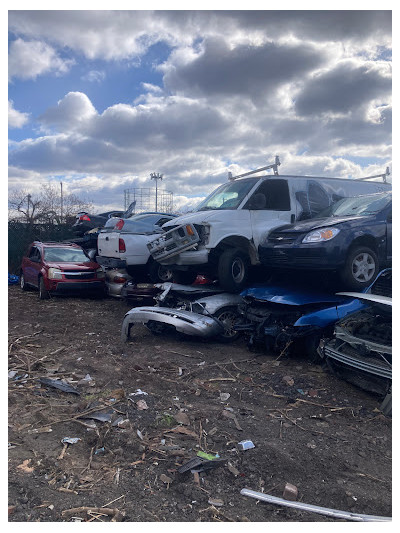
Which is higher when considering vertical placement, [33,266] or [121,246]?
[121,246]

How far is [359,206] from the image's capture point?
739 cm

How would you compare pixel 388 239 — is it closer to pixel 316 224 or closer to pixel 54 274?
pixel 316 224

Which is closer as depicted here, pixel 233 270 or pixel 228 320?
pixel 228 320

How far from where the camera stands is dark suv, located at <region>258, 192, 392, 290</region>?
6.39 m

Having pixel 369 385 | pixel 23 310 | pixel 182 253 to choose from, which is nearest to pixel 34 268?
pixel 23 310

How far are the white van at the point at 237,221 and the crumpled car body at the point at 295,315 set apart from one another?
1207 millimetres

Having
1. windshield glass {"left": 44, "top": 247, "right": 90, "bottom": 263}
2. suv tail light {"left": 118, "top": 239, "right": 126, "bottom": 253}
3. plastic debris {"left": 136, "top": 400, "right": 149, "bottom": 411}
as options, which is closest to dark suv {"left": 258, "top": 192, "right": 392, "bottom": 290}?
plastic debris {"left": 136, "top": 400, "right": 149, "bottom": 411}

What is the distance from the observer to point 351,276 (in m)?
6.45

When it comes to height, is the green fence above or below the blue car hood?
above

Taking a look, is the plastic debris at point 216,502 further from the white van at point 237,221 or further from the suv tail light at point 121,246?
the suv tail light at point 121,246

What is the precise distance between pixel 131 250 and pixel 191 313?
3.28m

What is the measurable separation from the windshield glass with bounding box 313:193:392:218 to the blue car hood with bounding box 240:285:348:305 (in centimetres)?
172

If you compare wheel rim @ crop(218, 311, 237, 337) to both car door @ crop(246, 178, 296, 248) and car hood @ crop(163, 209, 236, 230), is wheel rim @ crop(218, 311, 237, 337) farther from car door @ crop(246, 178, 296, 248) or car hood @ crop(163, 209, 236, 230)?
car hood @ crop(163, 209, 236, 230)

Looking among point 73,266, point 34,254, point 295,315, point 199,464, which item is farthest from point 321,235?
point 34,254
